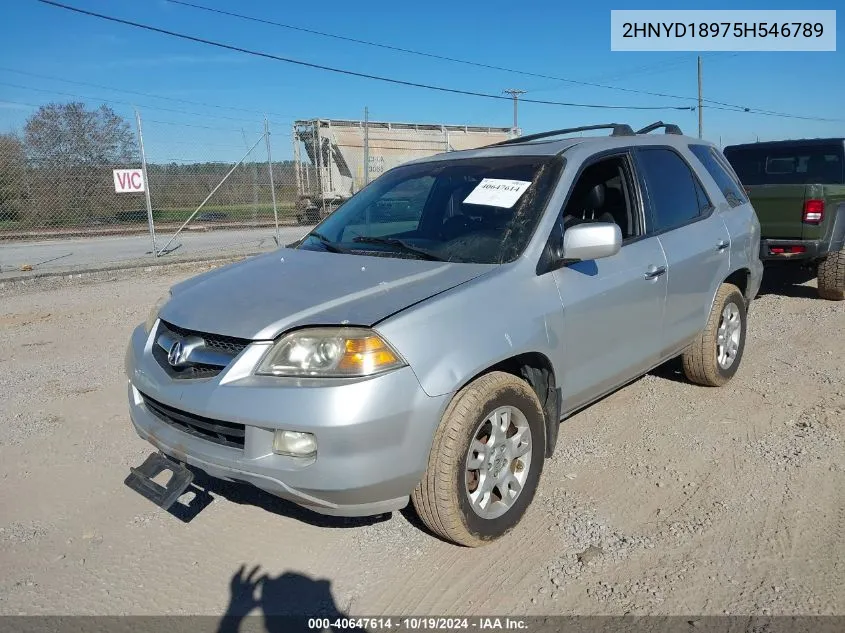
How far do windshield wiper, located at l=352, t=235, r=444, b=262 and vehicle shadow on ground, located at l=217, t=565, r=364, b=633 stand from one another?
156 cm

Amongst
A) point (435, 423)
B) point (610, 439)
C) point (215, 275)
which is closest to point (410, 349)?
point (435, 423)

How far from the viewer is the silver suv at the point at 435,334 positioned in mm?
2467

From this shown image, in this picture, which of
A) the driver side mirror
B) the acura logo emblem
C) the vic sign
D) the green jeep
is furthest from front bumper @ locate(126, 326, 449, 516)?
the vic sign

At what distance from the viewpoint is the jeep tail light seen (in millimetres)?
7184

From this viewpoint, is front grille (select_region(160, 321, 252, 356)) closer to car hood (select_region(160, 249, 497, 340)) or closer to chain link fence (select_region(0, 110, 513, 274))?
car hood (select_region(160, 249, 497, 340))

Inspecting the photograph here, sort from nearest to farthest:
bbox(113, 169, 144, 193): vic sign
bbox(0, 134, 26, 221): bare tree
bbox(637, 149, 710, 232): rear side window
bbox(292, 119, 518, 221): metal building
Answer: bbox(637, 149, 710, 232): rear side window → bbox(113, 169, 144, 193): vic sign → bbox(0, 134, 26, 221): bare tree → bbox(292, 119, 518, 221): metal building

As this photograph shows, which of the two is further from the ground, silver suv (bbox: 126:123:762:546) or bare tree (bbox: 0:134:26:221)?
bare tree (bbox: 0:134:26:221)

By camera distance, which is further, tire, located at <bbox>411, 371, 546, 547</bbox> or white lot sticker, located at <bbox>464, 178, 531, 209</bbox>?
white lot sticker, located at <bbox>464, 178, 531, 209</bbox>

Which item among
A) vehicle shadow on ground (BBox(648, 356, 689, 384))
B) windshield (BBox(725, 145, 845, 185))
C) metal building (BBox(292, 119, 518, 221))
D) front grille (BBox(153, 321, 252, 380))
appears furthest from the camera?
metal building (BBox(292, 119, 518, 221))

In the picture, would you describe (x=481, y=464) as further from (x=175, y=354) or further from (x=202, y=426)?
(x=175, y=354)

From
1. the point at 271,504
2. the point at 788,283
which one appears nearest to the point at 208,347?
the point at 271,504

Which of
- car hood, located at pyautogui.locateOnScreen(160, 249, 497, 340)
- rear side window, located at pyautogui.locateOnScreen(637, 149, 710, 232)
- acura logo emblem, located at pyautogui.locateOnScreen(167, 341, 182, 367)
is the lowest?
acura logo emblem, located at pyautogui.locateOnScreen(167, 341, 182, 367)

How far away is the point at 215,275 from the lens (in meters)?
3.44

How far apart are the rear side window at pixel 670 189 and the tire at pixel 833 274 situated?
13.5ft
